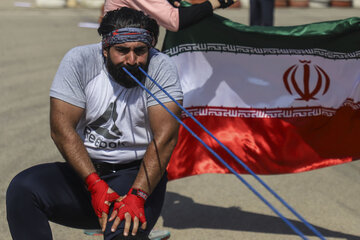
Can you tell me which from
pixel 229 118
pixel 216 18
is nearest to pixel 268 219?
pixel 229 118

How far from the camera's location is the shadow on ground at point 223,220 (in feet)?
13.4

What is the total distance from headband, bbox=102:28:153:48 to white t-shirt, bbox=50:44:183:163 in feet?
0.51

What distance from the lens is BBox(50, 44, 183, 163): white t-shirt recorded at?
2922 mm

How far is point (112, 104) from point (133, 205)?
0.54 m

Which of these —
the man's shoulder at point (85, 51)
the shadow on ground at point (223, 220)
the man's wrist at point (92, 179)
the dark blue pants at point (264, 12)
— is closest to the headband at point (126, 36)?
the man's shoulder at point (85, 51)

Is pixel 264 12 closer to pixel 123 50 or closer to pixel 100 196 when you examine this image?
pixel 123 50

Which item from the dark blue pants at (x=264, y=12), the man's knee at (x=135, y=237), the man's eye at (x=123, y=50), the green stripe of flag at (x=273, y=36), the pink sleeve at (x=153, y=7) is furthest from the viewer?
the dark blue pants at (x=264, y=12)

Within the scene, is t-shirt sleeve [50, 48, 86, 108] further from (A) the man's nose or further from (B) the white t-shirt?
(A) the man's nose

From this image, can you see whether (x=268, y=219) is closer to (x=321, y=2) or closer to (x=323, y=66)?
(x=323, y=66)

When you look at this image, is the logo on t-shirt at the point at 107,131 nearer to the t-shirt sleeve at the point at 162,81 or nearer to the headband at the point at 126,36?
the t-shirt sleeve at the point at 162,81

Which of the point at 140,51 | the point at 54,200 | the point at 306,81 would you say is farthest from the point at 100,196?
the point at 306,81

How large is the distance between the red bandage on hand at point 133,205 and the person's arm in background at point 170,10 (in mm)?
1272

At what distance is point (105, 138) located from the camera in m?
2.96

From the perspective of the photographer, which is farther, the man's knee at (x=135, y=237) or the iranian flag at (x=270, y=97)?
the iranian flag at (x=270, y=97)
